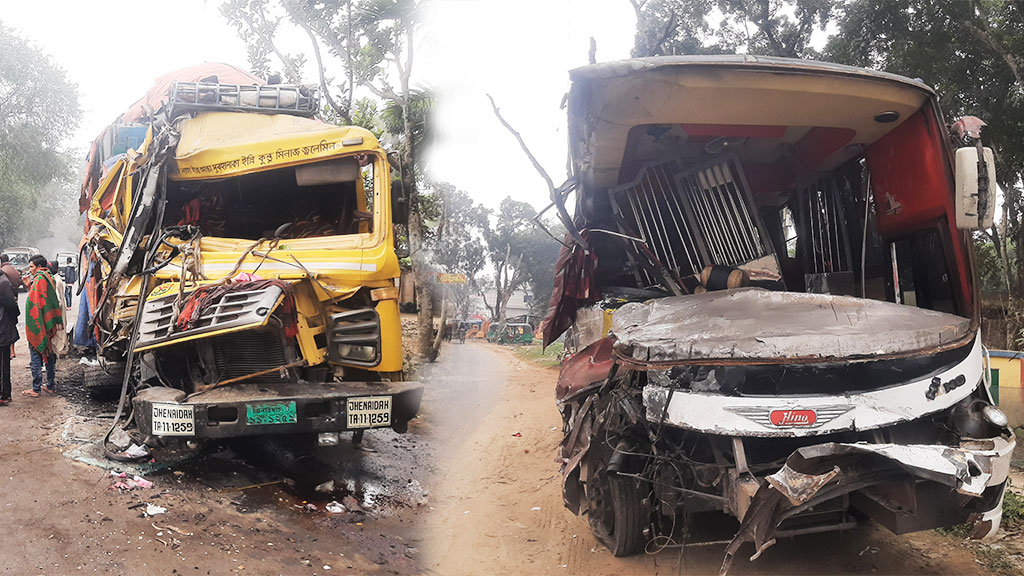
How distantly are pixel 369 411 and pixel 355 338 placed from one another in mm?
510

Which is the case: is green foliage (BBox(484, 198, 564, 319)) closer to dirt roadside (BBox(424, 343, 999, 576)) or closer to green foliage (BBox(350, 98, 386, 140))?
green foliage (BBox(350, 98, 386, 140))

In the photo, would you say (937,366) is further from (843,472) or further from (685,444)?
(685,444)

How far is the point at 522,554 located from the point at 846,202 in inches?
137

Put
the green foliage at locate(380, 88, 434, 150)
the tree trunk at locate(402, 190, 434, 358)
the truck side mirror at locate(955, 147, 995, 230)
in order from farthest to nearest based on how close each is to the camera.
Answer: the green foliage at locate(380, 88, 434, 150)
the tree trunk at locate(402, 190, 434, 358)
the truck side mirror at locate(955, 147, 995, 230)

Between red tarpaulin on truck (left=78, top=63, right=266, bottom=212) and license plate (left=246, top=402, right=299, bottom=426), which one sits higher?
red tarpaulin on truck (left=78, top=63, right=266, bottom=212)

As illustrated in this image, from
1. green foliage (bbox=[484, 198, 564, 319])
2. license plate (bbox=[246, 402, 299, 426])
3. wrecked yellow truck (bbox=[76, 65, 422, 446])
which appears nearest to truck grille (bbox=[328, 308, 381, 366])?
wrecked yellow truck (bbox=[76, 65, 422, 446])

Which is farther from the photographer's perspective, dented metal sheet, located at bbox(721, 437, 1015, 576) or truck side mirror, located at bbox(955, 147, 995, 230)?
truck side mirror, located at bbox(955, 147, 995, 230)

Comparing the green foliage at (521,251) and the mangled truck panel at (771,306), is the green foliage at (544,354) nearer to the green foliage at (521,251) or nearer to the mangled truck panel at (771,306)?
the green foliage at (521,251)

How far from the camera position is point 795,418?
2.79m

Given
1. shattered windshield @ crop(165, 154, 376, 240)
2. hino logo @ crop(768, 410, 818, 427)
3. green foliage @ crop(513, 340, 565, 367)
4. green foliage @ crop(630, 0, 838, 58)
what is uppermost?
green foliage @ crop(630, 0, 838, 58)

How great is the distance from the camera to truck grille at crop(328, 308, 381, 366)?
468 cm

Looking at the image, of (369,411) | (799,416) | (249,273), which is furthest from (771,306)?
(249,273)

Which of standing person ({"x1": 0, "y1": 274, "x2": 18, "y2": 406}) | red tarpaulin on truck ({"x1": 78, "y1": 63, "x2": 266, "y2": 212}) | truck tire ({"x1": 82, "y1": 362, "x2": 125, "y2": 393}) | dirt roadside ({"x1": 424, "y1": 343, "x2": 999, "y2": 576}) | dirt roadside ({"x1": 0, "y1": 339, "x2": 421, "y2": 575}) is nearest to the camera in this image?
dirt roadside ({"x1": 0, "y1": 339, "x2": 421, "y2": 575})

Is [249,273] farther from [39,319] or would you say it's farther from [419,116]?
[419,116]
